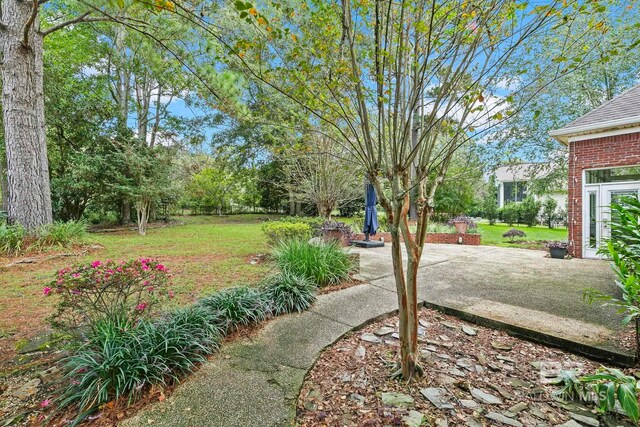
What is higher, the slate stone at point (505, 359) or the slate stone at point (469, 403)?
the slate stone at point (505, 359)

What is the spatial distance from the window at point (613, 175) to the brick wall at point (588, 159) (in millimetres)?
162

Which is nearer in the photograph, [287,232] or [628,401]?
[628,401]

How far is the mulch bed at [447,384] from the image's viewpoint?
1868mm

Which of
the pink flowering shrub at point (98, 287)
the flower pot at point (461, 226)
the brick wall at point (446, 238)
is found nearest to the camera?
the pink flowering shrub at point (98, 287)

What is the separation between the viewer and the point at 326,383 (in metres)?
2.22

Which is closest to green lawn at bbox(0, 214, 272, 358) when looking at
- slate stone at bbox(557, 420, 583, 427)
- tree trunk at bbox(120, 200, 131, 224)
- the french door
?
slate stone at bbox(557, 420, 583, 427)

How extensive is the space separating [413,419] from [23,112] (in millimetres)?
9549

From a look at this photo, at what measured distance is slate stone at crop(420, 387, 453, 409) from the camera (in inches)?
76.9

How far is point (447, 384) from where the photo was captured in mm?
2174

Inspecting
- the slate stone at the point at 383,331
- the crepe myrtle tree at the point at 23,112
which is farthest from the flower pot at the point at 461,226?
the crepe myrtle tree at the point at 23,112

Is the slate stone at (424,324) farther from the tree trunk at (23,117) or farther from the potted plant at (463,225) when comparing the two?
the tree trunk at (23,117)

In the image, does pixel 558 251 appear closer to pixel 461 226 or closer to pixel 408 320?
pixel 461 226

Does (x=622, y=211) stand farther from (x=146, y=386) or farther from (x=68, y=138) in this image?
(x=68, y=138)

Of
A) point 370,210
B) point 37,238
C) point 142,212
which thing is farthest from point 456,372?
point 142,212
